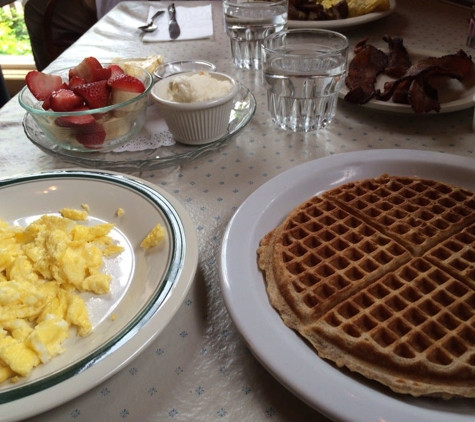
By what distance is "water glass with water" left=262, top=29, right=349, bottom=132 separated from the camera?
3.93 ft

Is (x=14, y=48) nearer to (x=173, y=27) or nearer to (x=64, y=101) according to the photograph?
(x=173, y=27)

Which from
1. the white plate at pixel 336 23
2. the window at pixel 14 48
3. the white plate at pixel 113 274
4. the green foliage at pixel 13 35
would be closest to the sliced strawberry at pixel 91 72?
the white plate at pixel 113 274

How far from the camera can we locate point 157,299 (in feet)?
2.13

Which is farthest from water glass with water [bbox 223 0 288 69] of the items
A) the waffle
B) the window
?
the window

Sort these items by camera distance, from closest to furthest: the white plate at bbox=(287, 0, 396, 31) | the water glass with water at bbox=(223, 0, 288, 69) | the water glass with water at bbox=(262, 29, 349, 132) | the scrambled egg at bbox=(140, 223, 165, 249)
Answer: the scrambled egg at bbox=(140, 223, 165, 249), the water glass with water at bbox=(262, 29, 349, 132), the water glass with water at bbox=(223, 0, 288, 69), the white plate at bbox=(287, 0, 396, 31)

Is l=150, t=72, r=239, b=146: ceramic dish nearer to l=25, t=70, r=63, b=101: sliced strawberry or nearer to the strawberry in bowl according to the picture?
the strawberry in bowl

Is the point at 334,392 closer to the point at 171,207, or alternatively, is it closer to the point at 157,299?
the point at 157,299

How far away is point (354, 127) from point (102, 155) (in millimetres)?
708

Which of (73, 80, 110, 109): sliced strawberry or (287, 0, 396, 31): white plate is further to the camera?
(287, 0, 396, 31): white plate

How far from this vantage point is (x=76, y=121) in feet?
3.60

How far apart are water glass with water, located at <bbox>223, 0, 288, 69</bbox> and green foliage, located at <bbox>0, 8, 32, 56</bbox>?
119 inches

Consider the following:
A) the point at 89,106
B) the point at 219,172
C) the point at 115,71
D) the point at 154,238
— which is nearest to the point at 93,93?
the point at 89,106

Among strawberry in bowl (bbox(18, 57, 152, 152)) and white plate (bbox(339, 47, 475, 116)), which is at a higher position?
strawberry in bowl (bbox(18, 57, 152, 152))

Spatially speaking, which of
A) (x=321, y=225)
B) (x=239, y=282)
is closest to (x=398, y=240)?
(x=321, y=225)
